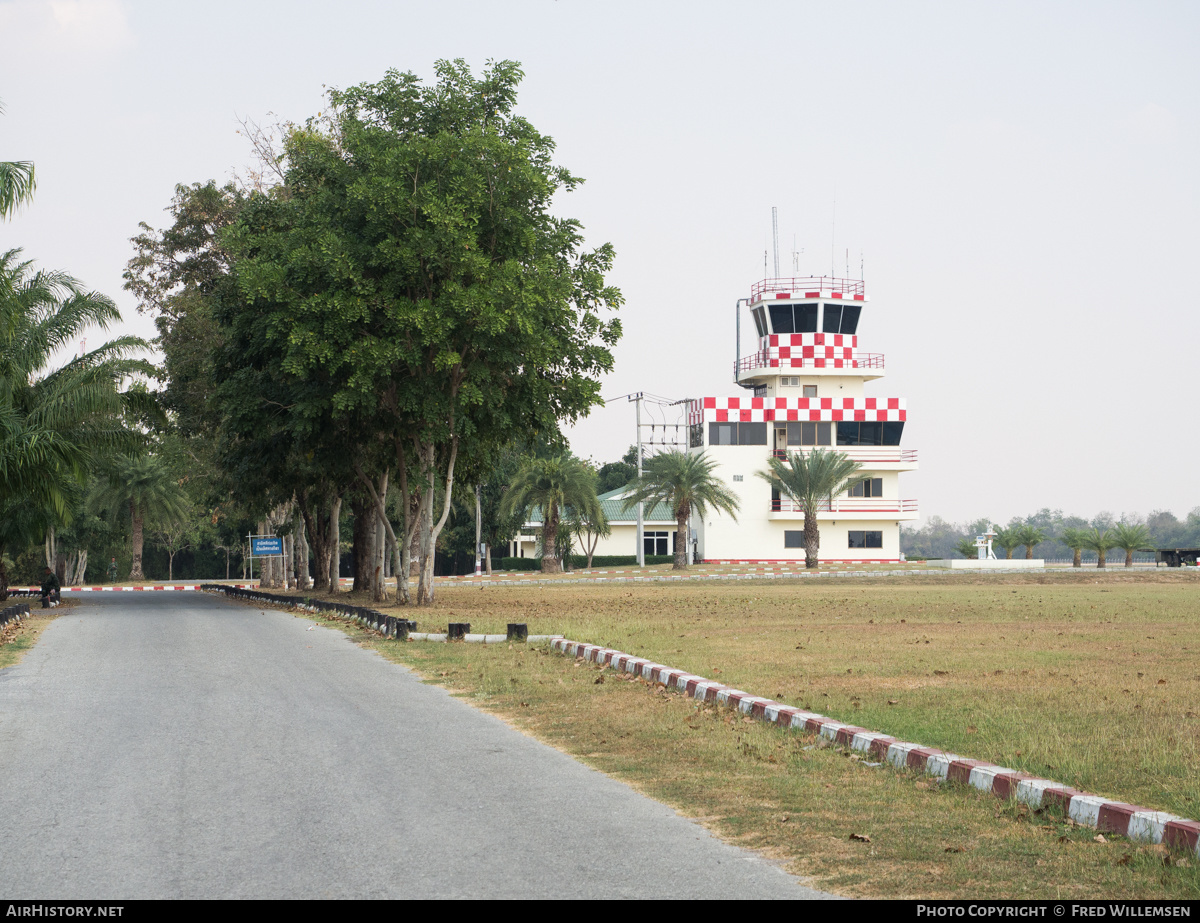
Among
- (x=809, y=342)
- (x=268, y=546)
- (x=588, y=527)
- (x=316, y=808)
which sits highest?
(x=809, y=342)

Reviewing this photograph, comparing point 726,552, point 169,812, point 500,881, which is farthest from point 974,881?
point 726,552

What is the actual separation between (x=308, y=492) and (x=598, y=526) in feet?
98.7

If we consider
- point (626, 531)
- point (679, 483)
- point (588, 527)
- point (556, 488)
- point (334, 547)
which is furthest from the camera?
point (626, 531)

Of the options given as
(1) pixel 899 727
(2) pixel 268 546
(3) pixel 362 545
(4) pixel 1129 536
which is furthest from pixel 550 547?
(1) pixel 899 727

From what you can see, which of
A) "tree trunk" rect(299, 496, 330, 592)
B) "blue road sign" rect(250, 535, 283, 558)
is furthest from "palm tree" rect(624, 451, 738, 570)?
"tree trunk" rect(299, 496, 330, 592)

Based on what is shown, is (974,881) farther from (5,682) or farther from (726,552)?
(726,552)

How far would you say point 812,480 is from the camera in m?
69.7

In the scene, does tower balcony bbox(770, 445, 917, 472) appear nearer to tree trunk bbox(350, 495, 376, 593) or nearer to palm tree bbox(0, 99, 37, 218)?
tree trunk bbox(350, 495, 376, 593)

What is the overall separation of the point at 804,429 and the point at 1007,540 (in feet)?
47.8

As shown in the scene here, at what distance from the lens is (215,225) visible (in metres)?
45.0

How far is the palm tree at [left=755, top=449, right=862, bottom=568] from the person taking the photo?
228 feet

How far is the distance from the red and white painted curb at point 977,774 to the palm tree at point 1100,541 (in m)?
63.9

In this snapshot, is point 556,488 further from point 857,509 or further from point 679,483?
point 857,509
